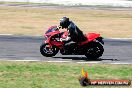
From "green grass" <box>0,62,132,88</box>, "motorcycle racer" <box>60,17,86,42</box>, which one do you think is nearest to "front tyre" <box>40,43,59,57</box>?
"motorcycle racer" <box>60,17,86,42</box>

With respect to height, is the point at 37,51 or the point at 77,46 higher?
the point at 77,46

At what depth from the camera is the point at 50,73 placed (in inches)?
573

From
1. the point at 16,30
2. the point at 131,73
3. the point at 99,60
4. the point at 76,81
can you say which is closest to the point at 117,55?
the point at 99,60

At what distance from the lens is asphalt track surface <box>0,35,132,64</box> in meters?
18.5

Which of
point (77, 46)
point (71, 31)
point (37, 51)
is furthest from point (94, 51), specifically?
point (37, 51)

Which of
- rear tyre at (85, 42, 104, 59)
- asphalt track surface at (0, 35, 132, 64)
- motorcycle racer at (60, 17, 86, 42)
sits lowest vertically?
asphalt track surface at (0, 35, 132, 64)

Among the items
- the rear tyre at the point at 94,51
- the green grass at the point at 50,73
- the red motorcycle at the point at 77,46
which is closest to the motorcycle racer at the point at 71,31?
the red motorcycle at the point at 77,46

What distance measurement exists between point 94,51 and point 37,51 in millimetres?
3226

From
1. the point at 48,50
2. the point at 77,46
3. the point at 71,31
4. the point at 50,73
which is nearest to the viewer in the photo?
the point at 50,73

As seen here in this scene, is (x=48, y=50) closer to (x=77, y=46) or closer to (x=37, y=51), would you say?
(x=77, y=46)

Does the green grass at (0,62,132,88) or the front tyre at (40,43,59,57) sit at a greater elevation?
the front tyre at (40,43,59,57)

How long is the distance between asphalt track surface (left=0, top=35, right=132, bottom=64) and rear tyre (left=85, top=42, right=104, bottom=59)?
0.82ft

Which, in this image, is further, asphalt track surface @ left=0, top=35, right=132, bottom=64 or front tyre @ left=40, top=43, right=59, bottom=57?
front tyre @ left=40, top=43, right=59, bottom=57

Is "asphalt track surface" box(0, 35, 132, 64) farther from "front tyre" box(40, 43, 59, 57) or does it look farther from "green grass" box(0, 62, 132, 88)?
"green grass" box(0, 62, 132, 88)
